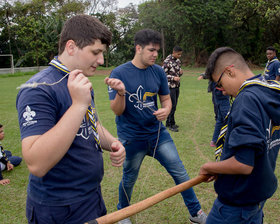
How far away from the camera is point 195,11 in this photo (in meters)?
28.8

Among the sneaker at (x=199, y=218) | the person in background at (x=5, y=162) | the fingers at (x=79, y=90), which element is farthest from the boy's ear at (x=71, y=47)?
the person in background at (x=5, y=162)

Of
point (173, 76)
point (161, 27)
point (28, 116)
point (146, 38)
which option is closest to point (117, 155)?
point (28, 116)

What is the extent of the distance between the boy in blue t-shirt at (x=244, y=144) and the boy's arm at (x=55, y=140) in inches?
40.2

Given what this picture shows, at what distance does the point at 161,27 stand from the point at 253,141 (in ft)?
106

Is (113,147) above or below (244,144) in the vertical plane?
below

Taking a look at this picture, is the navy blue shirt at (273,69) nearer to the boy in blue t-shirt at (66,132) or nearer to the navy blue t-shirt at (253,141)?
the navy blue t-shirt at (253,141)

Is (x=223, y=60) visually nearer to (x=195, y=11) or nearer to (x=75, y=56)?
(x=75, y=56)

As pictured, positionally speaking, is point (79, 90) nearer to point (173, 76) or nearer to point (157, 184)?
point (157, 184)

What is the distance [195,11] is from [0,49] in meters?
23.7

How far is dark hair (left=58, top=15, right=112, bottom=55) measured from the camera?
182cm

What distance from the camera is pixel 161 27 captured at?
32312mm

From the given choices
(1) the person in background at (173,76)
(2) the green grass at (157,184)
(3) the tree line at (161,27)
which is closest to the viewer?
(2) the green grass at (157,184)

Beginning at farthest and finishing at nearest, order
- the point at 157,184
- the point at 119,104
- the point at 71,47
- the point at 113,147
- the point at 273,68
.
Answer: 1. the point at 273,68
2. the point at 157,184
3. the point at 119,104
4. the point at 113,147
5. the point at 71,47

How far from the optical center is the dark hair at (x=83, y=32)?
5.98 ft
